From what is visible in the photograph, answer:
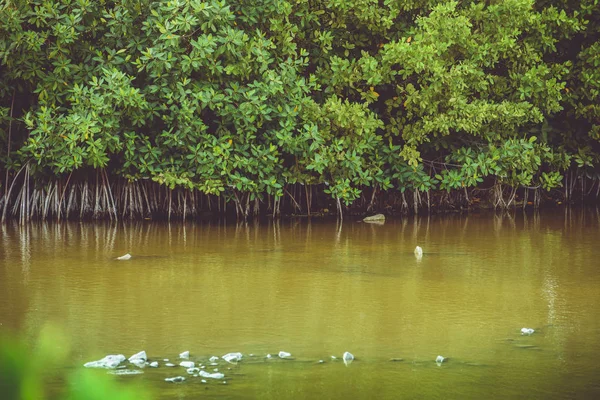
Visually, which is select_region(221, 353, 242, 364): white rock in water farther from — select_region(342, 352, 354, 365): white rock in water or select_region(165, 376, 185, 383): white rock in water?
select_region(342, 352, 354, 365): white rock in water

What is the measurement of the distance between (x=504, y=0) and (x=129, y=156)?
19.2 ft

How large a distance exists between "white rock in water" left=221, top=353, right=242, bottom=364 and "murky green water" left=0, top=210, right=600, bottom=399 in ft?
0.17

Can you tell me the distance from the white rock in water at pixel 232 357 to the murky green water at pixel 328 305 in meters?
0.05

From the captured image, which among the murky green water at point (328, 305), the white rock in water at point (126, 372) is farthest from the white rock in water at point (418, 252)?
the white rock in water at point (126, 372)

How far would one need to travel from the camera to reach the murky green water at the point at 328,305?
471 cm

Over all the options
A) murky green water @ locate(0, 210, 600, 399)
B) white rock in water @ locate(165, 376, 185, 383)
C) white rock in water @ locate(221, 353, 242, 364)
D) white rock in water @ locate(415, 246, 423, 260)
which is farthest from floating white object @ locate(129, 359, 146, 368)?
white rock in water @ locate(415, 246, 423, 260)

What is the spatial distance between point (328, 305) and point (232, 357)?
5.85ft

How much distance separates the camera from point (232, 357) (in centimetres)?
505

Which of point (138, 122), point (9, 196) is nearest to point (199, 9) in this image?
point (138, 122)

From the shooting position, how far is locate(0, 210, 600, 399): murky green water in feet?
15.5

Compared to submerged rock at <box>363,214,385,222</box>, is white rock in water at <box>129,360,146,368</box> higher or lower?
lower

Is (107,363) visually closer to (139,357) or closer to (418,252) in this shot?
(139,357)

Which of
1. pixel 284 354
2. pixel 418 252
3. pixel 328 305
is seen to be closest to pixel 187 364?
pixel 284 354

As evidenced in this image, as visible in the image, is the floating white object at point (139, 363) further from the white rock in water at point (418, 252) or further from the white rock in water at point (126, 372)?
the white rock in water at point (418, 252)
